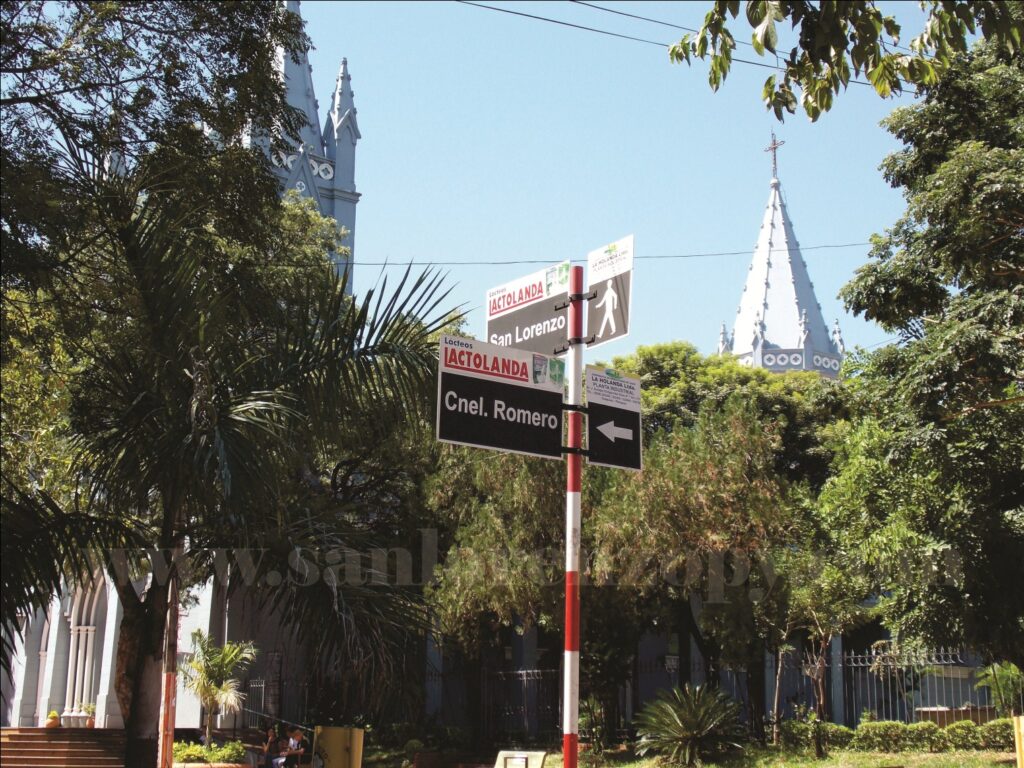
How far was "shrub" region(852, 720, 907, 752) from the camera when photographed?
62.8 ft

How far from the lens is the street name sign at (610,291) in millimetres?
8391

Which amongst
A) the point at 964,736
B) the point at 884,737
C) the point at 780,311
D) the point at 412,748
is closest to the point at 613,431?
the point at 884,737

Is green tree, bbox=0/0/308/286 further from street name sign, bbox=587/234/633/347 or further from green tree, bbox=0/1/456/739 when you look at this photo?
street name sign, bbox=587/234/633/347

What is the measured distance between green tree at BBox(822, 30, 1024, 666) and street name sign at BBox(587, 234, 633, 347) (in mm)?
6418

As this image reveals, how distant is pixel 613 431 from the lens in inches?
346

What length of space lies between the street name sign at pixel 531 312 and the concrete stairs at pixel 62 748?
15639mm

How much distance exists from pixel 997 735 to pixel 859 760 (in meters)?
2.67

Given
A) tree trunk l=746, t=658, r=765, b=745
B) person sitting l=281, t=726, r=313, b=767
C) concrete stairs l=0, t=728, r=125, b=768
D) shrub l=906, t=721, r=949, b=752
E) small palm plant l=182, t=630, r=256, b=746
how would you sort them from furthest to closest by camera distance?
concrete stairs l=0, t=728, r=125, b=768
small palm plant l=182, t=630, r=256, b=746
tree trunk l=746, t=658, r=765, b=745
shrub l=906, t=721, r=949, b=752
person sitting l=281, t=726, r=313, b=767

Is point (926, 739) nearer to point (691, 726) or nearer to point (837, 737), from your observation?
point (837, 737)

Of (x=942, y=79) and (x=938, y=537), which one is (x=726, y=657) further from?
(x=942, y=79)

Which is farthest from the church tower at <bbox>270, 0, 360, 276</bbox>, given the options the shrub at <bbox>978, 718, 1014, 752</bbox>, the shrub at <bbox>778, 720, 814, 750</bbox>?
the shrub at <bbox>978, 718, 1014, 752</bbox>

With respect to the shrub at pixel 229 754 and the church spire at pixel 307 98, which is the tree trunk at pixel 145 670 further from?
the church spire at pixel 307 98

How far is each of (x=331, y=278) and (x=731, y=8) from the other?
4724mm

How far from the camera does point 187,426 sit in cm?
815
